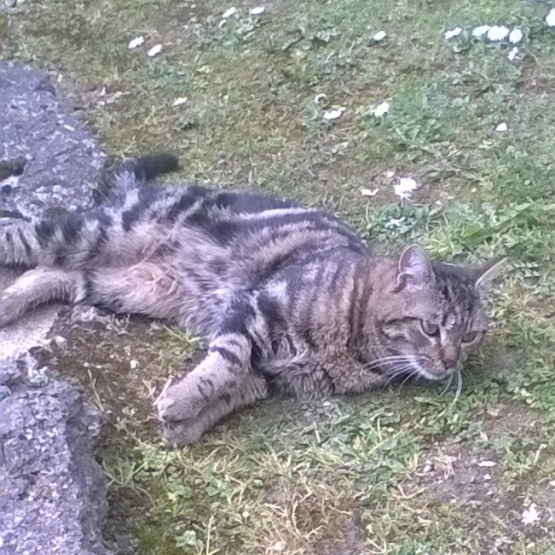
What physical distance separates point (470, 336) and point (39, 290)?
173cm

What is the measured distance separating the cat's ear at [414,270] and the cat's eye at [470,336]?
24 cm

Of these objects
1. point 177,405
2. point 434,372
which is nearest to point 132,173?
point 177,405

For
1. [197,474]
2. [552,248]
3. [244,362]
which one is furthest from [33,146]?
[552,248]

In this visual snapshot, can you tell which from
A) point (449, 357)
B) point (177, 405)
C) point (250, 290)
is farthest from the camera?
point (250, 290)

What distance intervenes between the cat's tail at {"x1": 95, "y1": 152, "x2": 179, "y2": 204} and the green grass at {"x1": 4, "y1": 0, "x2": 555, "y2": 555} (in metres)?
0.20

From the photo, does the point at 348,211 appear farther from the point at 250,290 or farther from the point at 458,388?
the point at 458,388

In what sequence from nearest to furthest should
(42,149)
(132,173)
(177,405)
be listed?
(177,405)
(132,173)
(42,149)

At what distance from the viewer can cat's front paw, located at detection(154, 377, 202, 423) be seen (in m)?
3.60

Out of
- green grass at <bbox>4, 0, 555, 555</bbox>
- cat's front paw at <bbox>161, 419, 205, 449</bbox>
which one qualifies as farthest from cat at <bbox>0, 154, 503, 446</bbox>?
green grass at <bbox>4, 0, 555, 555</bbox>

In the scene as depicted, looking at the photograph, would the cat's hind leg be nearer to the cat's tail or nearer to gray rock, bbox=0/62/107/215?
gray rock, bbox=0/62/107/215

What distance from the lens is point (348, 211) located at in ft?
15.9

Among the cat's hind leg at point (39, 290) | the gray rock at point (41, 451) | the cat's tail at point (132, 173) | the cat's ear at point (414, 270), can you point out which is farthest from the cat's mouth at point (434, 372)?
the cat's tail at point (132, 173)

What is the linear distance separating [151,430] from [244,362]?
42 centimetres

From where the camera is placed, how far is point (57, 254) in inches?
173
